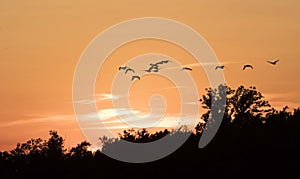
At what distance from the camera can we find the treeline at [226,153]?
84.2m

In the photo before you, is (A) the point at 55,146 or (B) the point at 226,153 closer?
(B) the point at 226,153

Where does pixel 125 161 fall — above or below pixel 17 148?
below

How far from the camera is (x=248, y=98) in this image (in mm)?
125750

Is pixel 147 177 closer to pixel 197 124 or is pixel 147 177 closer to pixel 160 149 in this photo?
pixel 160 149

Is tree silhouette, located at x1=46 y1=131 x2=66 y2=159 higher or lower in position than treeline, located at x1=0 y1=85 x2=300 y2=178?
higher

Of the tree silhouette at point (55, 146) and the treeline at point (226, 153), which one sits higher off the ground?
the tree silhouette at point (55, 146)

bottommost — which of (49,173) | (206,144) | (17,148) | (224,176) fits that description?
(224,176)

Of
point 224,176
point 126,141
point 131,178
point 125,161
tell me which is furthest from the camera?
point 126,141

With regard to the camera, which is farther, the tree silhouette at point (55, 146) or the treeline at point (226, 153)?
the tree silhouette at point (55, 146)

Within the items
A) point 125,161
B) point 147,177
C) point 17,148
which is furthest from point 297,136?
point 17,148

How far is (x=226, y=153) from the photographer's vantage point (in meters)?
89.1

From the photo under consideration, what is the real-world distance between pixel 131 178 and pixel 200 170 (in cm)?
1067

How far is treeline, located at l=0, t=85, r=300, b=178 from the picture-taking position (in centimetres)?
8419

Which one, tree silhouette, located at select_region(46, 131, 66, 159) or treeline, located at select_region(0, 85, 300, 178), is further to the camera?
tree silhouette, located at select_region(46, 131, 66, 159)
